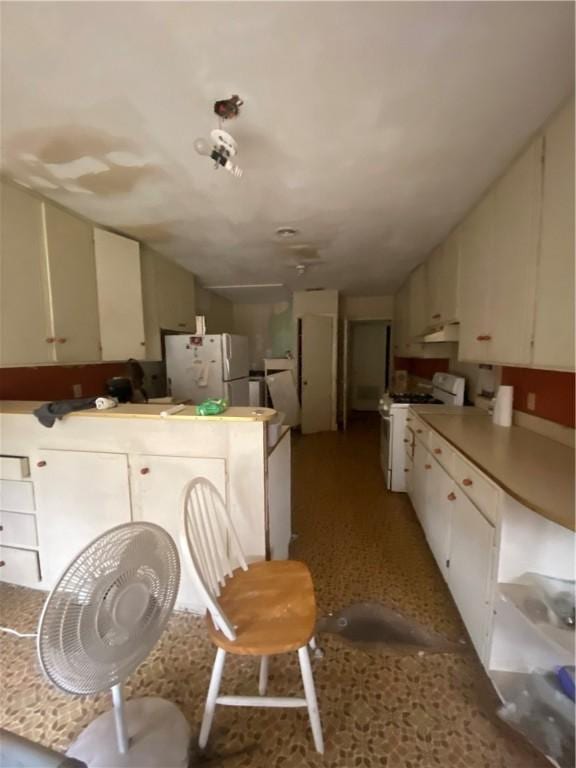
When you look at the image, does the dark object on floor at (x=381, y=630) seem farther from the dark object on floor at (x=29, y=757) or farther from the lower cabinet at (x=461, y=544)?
the dark object on floor at (x=29, y=757)

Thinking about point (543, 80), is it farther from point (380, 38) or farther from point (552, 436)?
point (552, 436)

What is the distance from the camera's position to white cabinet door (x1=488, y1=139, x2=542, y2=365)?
58.9 inches

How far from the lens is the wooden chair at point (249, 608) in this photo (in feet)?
3.28

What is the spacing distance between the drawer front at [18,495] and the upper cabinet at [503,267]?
2.73 m

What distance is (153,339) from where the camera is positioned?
3090 millimetres

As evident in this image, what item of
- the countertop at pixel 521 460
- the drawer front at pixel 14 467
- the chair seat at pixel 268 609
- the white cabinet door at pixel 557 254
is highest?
the white cabinet door at pixel 557 254

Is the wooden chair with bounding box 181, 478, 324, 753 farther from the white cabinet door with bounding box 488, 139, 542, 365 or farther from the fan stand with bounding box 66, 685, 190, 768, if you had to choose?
the white cabinet door with bounding box 488, 139, 542, 365

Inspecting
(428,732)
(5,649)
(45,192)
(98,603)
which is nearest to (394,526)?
(428,732)

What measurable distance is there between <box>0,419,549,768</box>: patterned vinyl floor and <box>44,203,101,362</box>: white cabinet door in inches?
61.9

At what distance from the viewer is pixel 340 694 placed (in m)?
1.29

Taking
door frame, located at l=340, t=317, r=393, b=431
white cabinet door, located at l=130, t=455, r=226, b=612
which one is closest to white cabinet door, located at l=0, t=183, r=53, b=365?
white cabinet door, located at l=130, t=455, r=226, b=612

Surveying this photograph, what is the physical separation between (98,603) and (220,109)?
70.7 inches

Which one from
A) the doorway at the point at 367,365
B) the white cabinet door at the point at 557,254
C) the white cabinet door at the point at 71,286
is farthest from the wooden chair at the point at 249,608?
the doorway at the point at 367,365

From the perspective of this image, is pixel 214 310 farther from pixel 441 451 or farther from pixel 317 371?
pixel 441 451
